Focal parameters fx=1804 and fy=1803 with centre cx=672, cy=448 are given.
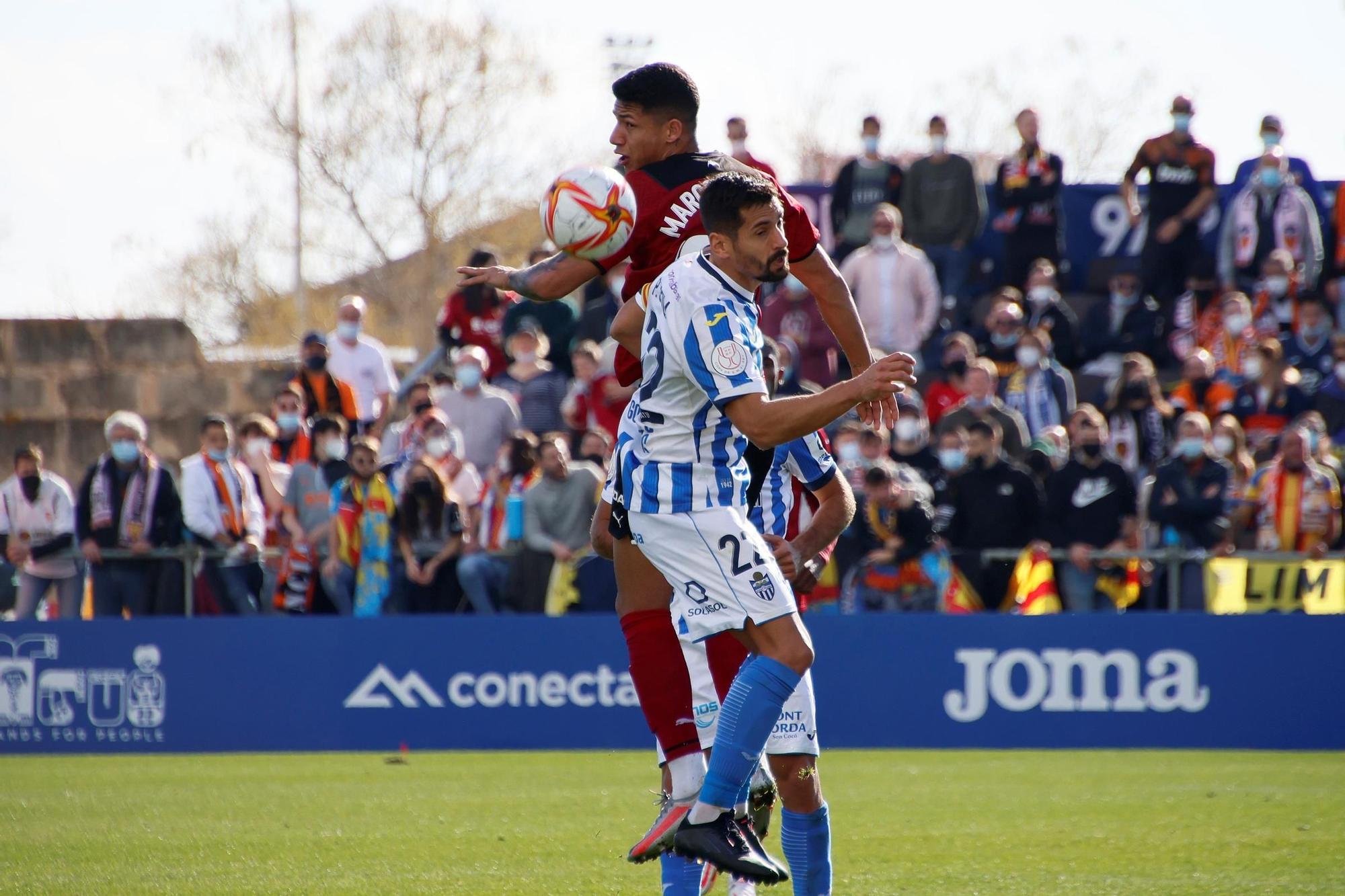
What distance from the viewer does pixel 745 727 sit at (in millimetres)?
5297

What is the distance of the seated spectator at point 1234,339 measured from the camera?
15250 millimetres

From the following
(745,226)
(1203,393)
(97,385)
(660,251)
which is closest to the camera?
(745,226)

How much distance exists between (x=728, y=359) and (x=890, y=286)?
1088 cm

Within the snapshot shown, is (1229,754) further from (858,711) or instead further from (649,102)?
(649,102)

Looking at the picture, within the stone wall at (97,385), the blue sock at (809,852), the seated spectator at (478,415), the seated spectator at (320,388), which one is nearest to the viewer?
the blue sock at (809,852)

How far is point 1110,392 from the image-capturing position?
15383mm

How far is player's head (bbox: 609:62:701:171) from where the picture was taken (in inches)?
236

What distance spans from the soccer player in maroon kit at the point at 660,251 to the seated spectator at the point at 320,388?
32.1 ft

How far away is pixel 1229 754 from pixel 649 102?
818 cm

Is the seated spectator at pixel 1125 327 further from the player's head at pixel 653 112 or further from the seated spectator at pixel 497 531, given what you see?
the player's head at pixel 653 112


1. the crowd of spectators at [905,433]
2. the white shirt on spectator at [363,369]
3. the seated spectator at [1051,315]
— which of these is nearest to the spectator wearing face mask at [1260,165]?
the crowd of spectators at [905,433]

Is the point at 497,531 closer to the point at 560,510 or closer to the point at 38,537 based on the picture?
the point at 560,510

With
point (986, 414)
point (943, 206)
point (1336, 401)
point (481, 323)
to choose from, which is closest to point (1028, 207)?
point (943, 206)

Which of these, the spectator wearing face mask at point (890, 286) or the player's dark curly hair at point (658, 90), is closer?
the player's dark curly hair at point (658, 90)
